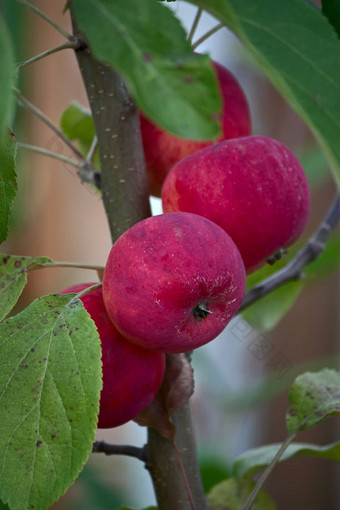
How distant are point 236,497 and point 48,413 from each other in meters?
0.29

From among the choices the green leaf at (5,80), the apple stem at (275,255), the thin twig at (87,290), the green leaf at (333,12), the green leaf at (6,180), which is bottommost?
the apple stem at (275,255)

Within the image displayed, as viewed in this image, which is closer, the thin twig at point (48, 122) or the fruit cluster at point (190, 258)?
the fruit cluster at point (190, 258)

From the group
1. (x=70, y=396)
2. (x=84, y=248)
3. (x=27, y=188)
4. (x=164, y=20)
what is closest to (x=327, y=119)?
(x=164, y=20)

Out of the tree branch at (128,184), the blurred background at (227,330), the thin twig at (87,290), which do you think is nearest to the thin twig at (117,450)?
the tree branch at (128,184)

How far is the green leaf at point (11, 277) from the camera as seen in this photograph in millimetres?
340

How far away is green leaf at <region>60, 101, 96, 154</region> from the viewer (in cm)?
54

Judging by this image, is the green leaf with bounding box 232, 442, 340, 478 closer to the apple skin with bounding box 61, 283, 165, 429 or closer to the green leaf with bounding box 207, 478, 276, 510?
the green leaf with bounding box 207, 478, 276, 510

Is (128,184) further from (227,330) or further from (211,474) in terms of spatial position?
(227,330)

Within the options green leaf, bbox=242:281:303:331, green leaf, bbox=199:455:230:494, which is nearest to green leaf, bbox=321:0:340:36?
green leaf, bbox=242:281:303:331

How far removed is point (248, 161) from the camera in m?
0.36

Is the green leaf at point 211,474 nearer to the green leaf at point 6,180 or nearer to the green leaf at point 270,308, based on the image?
the green leaf at point 270,308

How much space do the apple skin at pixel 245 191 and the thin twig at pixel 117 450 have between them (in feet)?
0.47

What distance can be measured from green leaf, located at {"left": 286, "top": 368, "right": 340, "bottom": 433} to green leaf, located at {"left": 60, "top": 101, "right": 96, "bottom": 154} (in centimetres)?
28

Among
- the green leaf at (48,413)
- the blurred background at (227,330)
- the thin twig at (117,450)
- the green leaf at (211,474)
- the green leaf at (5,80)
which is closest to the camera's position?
the green leaf at (5,80)
